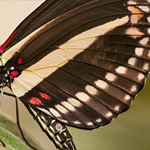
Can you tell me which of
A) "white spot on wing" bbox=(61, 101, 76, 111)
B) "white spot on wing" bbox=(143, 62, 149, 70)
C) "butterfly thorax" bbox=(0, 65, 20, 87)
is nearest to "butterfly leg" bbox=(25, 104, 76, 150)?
"white spot on wing" bbox=(61, 101, 76, 111)

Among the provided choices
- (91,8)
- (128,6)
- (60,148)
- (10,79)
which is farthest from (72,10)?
(60,148)

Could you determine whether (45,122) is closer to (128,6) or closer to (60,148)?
(60,148)

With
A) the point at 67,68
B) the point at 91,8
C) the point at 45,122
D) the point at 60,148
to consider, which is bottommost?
the point at 60,148

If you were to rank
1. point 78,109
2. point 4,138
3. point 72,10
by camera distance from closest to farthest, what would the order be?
1. point 4,138
2. point 72,10
3. point 78,109

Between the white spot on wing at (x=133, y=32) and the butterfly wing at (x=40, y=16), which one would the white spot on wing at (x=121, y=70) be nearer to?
the white spot on wing at (x=133, y=32)

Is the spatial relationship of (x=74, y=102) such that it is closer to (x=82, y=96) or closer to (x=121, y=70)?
(x=82, y=96)

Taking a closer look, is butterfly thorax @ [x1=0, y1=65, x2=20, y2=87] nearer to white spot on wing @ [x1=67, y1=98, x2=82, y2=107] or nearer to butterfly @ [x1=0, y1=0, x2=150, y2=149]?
butterfly @ [x1=0, y1=0, x2=150, y2=149]

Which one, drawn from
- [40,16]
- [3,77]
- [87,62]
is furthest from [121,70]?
[3,77]

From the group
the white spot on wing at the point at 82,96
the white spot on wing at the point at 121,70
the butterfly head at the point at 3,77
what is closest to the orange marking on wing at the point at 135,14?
the white spot on wing at the point at 121,70
